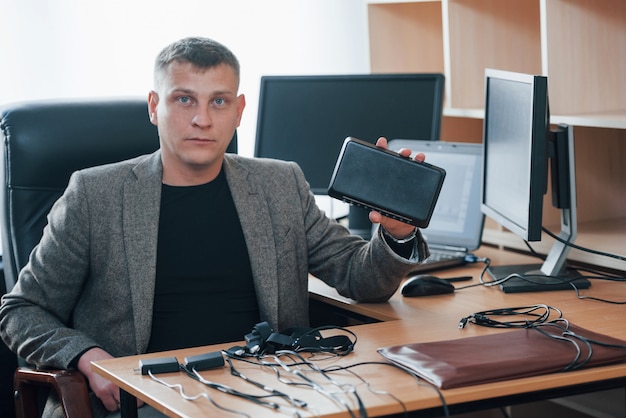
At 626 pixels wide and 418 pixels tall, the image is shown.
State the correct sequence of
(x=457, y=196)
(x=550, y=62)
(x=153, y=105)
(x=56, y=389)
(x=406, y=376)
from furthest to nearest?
(x=457, y=196) < (x=550, y=62) < (x=153, y=105) < (x=56, y=389) < (x=406, y=376)

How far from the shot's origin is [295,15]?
10.8 feet

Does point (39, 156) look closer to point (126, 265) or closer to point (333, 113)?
point (126, 265)

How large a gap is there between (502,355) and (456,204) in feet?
3.40

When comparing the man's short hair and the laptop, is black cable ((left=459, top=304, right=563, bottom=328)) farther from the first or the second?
the man's short hair

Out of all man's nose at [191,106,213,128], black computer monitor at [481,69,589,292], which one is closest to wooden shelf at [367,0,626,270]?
black computer monitor at [481,69,589,292]

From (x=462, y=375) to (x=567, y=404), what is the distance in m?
1.48

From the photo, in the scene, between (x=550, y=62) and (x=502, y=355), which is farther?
(x=550, y=62)

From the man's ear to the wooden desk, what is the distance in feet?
2.06

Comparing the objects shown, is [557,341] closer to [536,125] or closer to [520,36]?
[536,125]

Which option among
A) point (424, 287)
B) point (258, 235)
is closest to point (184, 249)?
point (258, 235)

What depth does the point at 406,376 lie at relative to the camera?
1.55 m

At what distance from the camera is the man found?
202cm

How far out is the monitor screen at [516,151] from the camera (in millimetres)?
1981

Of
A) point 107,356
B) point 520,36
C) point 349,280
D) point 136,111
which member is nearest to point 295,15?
point 520,36
